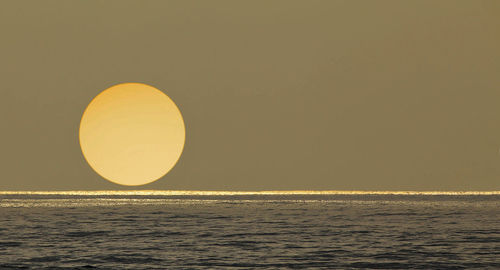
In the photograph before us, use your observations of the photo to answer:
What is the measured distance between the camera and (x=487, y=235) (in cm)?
6097

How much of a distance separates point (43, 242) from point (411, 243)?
2712cm

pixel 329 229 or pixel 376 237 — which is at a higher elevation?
pixel 329 229

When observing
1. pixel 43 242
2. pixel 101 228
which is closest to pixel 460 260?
pixel 43 242

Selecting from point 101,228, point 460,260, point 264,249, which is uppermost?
point 101,228

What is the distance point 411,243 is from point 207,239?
1541 centimetres

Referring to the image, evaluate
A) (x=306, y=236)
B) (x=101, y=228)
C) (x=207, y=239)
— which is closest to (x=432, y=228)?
(x=306, y=236)

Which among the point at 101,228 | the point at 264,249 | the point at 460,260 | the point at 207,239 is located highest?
the point at 101,228

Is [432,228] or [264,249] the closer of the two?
[264,249]

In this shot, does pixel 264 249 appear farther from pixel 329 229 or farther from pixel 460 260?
pixel 329 229

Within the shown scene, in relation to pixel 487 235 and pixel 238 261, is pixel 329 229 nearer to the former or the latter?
pixel 487 235

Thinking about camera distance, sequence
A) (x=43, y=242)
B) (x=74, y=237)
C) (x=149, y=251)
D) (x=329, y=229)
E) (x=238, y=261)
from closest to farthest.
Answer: (x=238, y=261) → (x=149, y=251) → (x=43, y=242) → (x=74, y=237) → (x=329, y=229)

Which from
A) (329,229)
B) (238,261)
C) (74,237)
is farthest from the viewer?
(329,229)

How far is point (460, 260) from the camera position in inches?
1731

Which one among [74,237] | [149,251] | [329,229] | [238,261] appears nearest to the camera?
[238,261]
